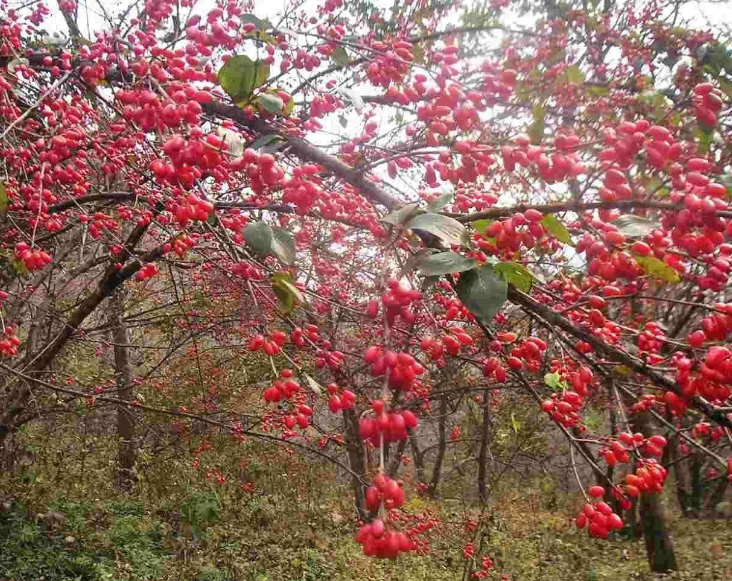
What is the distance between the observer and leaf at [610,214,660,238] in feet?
2.94

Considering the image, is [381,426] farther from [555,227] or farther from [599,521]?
[599,521]

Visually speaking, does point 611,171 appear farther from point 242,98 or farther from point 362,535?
point 242,98

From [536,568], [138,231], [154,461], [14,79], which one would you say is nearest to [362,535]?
[14,79]

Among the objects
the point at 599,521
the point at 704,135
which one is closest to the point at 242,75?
the point at 704,135

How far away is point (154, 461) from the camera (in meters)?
7.58

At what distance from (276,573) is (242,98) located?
5.84 m

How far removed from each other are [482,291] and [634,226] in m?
0.29

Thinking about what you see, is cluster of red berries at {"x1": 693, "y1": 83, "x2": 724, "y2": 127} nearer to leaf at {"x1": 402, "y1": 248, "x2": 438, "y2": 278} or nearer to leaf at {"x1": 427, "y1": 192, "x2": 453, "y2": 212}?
leaf at {"x1": 427, "y1": 192, "x2": 453, "y2": 212}

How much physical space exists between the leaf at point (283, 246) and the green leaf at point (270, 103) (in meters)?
0.33

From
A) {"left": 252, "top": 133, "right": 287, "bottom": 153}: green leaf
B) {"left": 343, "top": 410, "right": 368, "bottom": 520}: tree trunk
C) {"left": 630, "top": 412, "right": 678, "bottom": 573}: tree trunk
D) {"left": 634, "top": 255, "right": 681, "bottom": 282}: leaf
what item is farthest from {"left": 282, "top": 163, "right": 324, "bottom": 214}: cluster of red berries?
{"left": 630, "top": 412, "right": 678, "bottom": 573}: tree trunk

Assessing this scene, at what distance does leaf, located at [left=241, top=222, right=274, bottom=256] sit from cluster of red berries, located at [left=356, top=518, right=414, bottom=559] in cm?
55

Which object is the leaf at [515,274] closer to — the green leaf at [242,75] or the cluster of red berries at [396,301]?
the cluster of red berries at [396,301]

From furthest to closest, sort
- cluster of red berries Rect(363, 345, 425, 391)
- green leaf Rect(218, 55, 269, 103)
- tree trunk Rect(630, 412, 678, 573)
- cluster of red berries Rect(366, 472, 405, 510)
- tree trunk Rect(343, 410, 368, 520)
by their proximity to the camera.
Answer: tree trunk Rect(343, 410, 368, 520), tree trunk Rect(630, 412, 678, 573), green leaf Rect(218, 55, 269, 103), cluster of red berries Rect(363, 345, 425, 391), cluster of red berries Rect(366, 472, 405, 510)

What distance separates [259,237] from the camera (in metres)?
1.04
